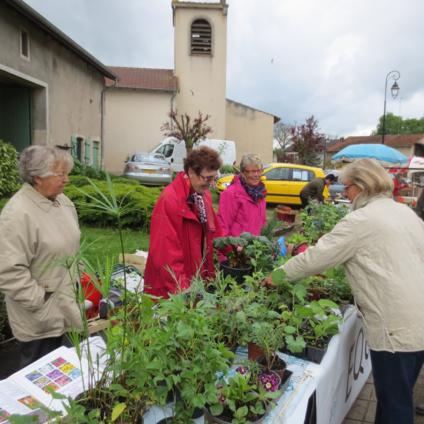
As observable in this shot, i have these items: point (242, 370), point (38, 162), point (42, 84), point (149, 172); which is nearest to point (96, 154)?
point (149, 172)

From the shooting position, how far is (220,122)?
76.4 ft

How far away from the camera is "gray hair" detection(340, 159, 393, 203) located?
6.91ft

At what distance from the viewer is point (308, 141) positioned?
119 ft

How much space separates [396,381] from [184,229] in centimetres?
142

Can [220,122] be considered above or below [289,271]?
above

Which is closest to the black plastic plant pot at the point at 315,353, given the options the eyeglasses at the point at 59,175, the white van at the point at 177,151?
the eyeglasses at the point at 59,175

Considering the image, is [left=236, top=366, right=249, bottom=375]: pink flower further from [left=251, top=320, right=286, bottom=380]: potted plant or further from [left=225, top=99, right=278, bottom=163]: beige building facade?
[left=225, top=99, right=278, bottom=163]: beige building facade

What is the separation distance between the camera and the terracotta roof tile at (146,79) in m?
22.9

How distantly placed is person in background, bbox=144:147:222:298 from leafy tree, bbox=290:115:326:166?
3517 centimetres

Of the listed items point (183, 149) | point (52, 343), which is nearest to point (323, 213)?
point (52, 343)

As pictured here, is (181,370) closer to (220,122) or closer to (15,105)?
(15,105)

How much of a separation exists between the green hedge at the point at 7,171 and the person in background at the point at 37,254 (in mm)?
6430

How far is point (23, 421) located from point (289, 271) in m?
1.46

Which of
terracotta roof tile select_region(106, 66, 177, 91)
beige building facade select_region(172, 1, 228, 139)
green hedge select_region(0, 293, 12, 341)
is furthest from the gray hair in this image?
beige building facade select_region(172, 1, 228, 139)
